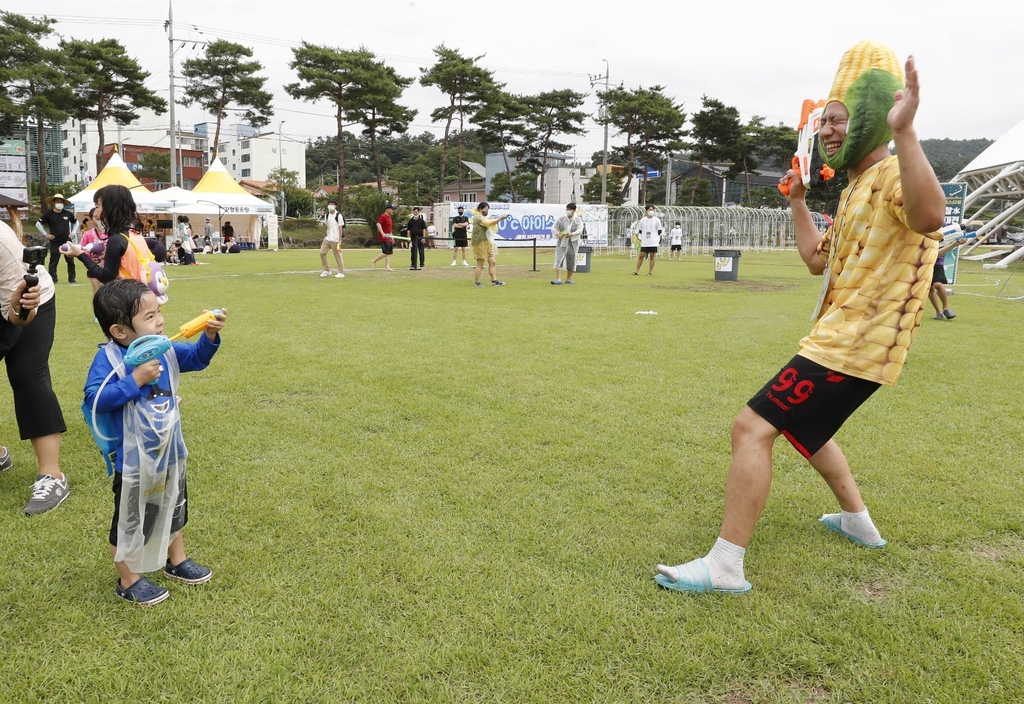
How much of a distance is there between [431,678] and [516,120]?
53.7 meters

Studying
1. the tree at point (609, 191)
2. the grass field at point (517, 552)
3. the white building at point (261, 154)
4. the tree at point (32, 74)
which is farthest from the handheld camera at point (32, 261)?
the white building at point (261, 154)

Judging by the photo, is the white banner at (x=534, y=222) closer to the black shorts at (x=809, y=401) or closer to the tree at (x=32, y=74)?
the tree at (x=32, y=74)

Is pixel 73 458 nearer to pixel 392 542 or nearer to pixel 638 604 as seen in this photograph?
pixel 392 542

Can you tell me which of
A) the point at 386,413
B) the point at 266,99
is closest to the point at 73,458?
the point at 386,413

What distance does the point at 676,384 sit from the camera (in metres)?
6.11

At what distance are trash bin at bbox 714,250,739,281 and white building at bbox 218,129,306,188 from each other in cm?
8034

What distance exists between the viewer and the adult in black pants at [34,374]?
3428mm

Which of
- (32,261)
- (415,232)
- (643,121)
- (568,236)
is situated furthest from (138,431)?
(643,121)

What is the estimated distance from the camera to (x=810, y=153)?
290 centimetres

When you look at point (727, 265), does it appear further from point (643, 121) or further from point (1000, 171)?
point (643, 121)

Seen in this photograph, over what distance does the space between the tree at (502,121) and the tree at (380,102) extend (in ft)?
19.1

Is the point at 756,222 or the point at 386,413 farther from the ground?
the point at 756,222

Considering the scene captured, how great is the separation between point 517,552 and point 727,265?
15689 millimetres

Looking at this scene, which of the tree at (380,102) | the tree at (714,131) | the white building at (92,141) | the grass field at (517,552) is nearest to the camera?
the grass field at (517,552)
